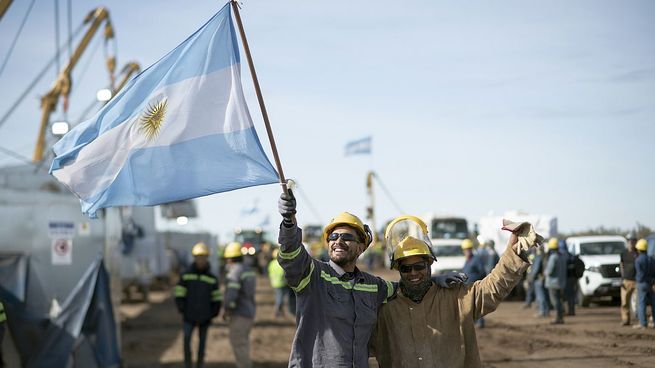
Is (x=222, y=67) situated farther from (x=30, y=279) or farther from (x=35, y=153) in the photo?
(x=35, y=153)

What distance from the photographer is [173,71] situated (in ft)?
24.9

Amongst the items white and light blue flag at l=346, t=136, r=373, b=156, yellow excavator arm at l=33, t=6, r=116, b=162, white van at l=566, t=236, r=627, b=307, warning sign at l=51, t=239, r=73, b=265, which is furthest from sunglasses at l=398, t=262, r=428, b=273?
white and light blue flag at l=346, t=136, r=373, b=156

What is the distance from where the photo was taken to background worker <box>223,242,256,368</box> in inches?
544

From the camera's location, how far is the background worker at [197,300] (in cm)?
1413

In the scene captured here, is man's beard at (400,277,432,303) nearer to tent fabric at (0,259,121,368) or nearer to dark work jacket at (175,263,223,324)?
dark work jacket at (175,263,223,324)

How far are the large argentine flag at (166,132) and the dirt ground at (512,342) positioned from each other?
23.7 ft

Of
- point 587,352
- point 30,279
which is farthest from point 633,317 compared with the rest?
point 30,279

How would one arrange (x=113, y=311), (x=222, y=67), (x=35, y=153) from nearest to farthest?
1. (x=222, y=67)
2. (x=113, y=311)
3. (x=35, y=153)

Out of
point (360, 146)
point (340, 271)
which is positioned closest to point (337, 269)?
point (340, 271)

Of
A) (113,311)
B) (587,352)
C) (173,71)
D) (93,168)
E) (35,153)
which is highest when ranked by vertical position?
(35,153)

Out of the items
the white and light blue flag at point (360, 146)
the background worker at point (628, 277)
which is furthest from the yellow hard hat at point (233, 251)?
the white and light blue flag at point (360, 146)

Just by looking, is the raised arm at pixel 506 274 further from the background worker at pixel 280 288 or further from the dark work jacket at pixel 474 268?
the background worker at pixel 280 288

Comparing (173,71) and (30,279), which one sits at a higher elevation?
(173,71)

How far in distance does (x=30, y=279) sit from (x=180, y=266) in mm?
34293
